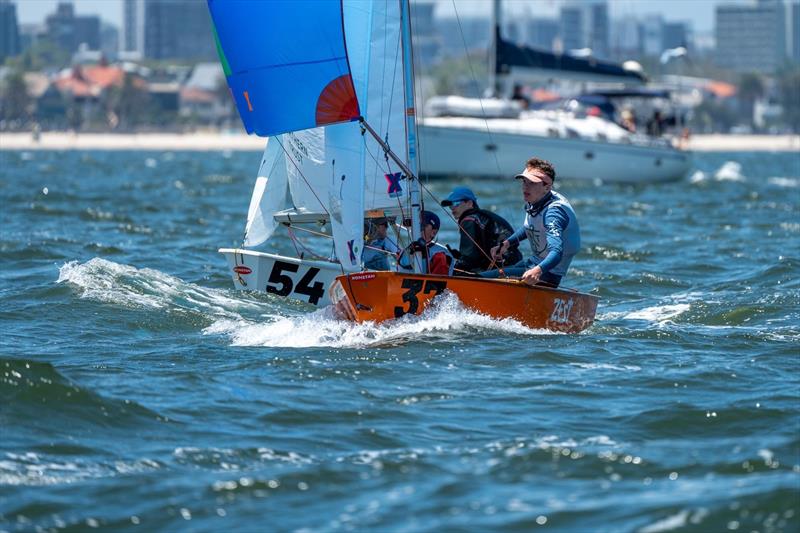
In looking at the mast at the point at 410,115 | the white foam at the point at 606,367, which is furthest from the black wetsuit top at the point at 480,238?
the white foam at the point at 606,367

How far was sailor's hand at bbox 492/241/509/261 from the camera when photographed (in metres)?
12.2

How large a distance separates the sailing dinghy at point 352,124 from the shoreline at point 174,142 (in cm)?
9384

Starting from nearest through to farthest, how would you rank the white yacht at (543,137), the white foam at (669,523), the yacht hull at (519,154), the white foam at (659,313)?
the white foam at (669,523) < the white foam at (659,313) < the yacht hull at (519,154) < the white yacht at (543,137)

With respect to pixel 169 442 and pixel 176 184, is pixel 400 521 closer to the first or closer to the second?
pixel 169 442

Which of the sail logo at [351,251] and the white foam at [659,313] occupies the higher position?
the sail logo at [351,251]

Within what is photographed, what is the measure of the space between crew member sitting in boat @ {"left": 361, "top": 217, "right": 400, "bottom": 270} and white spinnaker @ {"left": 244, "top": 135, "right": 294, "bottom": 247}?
1470 mm

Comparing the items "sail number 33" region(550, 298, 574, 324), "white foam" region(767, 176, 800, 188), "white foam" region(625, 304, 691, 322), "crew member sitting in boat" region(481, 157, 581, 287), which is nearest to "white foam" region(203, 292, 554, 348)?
"sail number 33" region(550, 298, 574, 324)

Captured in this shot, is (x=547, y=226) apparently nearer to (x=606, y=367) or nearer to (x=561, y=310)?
(x=561, y=310)

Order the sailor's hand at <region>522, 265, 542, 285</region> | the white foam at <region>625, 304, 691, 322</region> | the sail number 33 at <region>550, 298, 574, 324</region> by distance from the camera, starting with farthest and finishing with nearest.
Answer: the white foam at <region>625, 304, 691, 322</region> < the sail number 33 at <region>550, 298, 574, 324</region> < the sailor's hand at <region>522, 265, 542, 285</region>

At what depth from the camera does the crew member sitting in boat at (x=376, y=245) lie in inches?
493

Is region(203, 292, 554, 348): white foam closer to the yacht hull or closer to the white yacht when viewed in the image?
the yacht hull

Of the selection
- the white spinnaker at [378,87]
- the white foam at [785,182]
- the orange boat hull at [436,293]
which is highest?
the white spinnaker at [378,87]

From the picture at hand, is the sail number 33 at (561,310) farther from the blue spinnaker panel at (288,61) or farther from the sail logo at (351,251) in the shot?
the blue spinnaker panel at (288,61)

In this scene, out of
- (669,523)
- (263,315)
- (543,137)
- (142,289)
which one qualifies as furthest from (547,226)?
(543,137)
